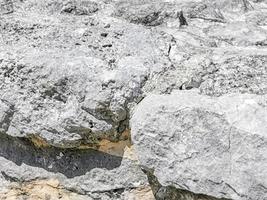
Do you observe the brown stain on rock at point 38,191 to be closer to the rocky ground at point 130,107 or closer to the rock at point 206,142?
the rocky ground at point 130,107

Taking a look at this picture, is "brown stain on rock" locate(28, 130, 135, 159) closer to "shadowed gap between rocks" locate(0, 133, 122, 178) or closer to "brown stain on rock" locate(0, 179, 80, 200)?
"shadowed gap between rocks" locate(0, 133, 122, 178)

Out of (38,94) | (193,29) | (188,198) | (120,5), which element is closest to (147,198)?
(188,198)

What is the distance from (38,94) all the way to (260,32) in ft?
2.35

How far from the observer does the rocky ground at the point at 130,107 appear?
113 centimetres

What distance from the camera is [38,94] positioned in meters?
1.32

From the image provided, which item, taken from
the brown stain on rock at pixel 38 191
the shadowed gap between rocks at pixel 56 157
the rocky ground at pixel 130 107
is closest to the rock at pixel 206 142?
the rocky ground at pixel 130 107

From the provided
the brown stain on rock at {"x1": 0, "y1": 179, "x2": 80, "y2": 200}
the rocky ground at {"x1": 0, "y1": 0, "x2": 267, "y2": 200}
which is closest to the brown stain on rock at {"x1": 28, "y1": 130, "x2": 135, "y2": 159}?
the rocky ground at {"x1": 0, "y1": 0, "x2": 267, "y2": 200}

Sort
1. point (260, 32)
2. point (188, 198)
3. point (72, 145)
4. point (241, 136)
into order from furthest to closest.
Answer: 1. point (260, 32)
2. point (72, 145)
3. point (188, 198)
4. point (241, 136)

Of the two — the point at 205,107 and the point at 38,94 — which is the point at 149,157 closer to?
the point at 205,107

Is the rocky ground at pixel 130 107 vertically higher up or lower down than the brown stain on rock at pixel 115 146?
higher up

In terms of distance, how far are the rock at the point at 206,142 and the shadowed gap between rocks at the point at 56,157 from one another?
17 centimetres

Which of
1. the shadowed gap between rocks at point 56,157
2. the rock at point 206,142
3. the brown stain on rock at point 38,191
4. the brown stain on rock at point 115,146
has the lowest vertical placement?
the brown stain on rock at point 38,191

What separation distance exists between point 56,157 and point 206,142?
463 millimetres

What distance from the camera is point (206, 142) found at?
1134mm
